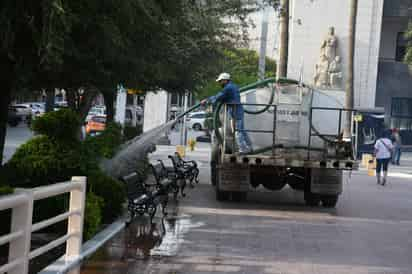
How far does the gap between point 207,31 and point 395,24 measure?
40441 millimetres

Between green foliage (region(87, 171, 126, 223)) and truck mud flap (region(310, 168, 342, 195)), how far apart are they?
16.9ft

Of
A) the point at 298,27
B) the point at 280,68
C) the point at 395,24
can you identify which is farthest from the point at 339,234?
the point at 395,24

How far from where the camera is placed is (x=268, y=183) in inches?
687

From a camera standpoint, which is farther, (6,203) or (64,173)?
(64,173)

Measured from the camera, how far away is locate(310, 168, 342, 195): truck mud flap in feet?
53.4

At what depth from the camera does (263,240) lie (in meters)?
11.7

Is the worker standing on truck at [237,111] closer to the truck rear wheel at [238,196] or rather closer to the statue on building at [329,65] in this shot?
the truck rear wheel at [238,196]

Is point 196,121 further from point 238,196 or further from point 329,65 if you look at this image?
point 238,196

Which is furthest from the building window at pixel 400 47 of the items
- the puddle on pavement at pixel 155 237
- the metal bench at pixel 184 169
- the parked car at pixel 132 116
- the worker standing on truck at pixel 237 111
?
the puddle on pavement at pixel 155 237

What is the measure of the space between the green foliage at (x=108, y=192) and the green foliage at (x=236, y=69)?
477 inches

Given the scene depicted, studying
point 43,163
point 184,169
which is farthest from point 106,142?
point 43,163

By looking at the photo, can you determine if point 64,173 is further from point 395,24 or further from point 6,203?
point 395,24

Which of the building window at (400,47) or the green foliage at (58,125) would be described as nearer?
the green foliage at (58,125)

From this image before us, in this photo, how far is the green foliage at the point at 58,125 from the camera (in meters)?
10.8
